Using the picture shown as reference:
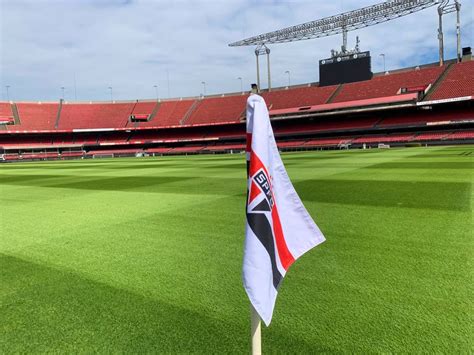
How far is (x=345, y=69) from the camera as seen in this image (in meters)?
64.2

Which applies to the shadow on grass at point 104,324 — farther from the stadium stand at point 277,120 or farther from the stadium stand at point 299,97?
the stadium stand at point 299,97

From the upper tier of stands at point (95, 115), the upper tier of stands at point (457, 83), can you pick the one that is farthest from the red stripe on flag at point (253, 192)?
the upper tier of stands at point (95, 115)

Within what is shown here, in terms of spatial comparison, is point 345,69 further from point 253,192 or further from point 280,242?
point 253,192

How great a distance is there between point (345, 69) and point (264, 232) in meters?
68.1

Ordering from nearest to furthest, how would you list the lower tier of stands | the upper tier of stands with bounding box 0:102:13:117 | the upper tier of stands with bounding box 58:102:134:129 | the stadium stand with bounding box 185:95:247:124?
the lower tier of stands, the stadium stand with bounding box 185:95:247:124, the upper tier of stands with bounding box 0:102:13:117, the upper tier of stands with bounding box 58:102:134:129

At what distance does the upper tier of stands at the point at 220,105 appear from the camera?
5344 centimetres

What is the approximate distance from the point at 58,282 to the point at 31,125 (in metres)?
79.3

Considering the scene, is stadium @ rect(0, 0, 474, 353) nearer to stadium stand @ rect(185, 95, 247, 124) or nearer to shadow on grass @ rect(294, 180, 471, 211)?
shadow on grass @ rect(294, 180, 471, 211)

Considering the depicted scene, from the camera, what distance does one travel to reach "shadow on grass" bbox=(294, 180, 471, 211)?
339 inches

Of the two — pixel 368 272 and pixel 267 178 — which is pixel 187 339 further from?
pixel 368 272

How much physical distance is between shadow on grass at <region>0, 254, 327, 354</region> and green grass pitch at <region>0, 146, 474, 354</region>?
1 cm

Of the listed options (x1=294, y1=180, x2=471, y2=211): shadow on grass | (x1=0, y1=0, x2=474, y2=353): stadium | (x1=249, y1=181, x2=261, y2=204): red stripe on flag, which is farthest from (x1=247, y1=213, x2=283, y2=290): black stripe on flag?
(x1=294, y1=180, x2=471, y2=211): shadow on grass

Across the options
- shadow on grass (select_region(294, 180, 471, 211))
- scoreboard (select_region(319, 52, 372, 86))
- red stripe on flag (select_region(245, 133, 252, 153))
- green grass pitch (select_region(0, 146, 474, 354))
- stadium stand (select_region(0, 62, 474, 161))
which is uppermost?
scoreboard (select_region(319, 52, 372, 86))

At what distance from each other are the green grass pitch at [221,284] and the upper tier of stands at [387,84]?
177ft
